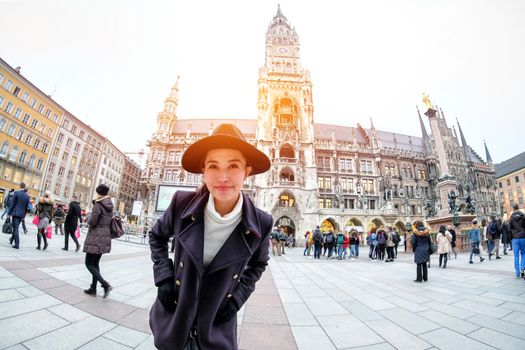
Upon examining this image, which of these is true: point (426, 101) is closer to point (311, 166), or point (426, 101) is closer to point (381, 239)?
point (311, 166)

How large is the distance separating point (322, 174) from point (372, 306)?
3279 centimetres

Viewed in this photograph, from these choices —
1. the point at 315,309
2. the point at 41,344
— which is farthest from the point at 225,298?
the point at 315,309

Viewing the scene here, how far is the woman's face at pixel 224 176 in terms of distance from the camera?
1.42m

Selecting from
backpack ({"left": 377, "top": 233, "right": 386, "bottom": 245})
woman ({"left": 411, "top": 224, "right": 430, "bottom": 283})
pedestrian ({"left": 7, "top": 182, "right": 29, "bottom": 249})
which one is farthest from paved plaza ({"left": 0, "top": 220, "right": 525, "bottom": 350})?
backpack ({"left": 377, "top": 233, "right": 386, "bottom": 245})

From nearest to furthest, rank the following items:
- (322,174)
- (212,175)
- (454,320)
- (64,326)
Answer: (212,175) < (64,326) < (454,320) < (322,174)

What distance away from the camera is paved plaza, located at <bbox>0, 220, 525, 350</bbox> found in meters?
2.22

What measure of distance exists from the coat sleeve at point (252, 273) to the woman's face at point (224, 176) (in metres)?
0.33

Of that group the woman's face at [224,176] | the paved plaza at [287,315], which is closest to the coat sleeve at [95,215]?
the paved plaza at [287,315]

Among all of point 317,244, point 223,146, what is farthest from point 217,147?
point 317,244

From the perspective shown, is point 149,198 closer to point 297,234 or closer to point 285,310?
point 297,234

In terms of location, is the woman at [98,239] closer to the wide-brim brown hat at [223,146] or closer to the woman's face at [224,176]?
the wide-brim brown hat at [223,146]

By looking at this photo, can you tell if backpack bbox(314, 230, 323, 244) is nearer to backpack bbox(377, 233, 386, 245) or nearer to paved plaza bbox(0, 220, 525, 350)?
backpack bbox(377, 233, 386, 245)

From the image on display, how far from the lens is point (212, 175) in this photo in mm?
1449


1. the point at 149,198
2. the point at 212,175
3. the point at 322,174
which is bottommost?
the point at 212,175
